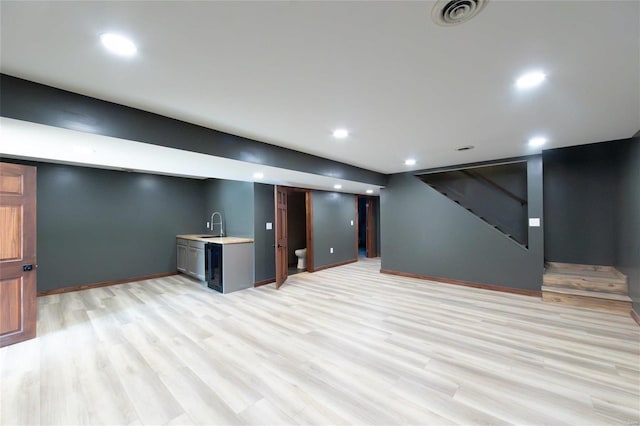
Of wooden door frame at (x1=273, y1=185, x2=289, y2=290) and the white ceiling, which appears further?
wooden door frame at (x1=273, y1=185, x2=289, y2=290)

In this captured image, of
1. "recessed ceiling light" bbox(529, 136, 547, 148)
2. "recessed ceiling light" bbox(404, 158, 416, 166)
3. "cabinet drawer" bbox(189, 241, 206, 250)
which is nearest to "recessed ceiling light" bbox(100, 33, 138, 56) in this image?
"recessed ceiling light" bbox(404, 158, 416, 166)

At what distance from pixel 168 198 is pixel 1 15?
5.55 metres

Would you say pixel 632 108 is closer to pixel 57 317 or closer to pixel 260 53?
pixel 260 53

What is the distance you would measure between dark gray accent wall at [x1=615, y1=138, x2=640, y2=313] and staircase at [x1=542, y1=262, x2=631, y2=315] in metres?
0.17

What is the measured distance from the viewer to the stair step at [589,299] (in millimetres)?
3669

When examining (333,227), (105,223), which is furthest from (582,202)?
(105,223)

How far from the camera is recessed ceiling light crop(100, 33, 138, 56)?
148 centimetres

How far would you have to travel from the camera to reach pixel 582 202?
4539 mm

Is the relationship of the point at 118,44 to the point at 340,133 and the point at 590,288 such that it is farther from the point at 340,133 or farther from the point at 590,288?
the point at 590,288

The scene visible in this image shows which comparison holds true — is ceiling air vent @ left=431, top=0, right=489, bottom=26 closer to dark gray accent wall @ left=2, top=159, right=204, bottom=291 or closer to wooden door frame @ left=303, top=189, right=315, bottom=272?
wooden door frame @ left=303, top=189, right=315, bottom=272

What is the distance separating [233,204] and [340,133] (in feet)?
11.8

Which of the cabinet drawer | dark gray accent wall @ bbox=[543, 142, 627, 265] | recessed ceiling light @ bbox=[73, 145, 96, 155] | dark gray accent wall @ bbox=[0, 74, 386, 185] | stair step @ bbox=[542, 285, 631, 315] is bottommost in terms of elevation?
stair step @ bbox=[542, 285, 631, 315]

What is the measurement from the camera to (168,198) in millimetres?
6398

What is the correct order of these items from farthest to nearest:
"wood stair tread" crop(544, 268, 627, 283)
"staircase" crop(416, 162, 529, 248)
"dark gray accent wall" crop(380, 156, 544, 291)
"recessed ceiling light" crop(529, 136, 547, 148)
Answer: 1. "staircase" crop(416, 162, 529, 248)
2. "dark gray accent wall" crop(380, 156, 544, 291)
3. "wood stair tread" crop(544, 268, 627, 283)
4. "recessed ceiling light" crop(529, 136, 547, 148)
